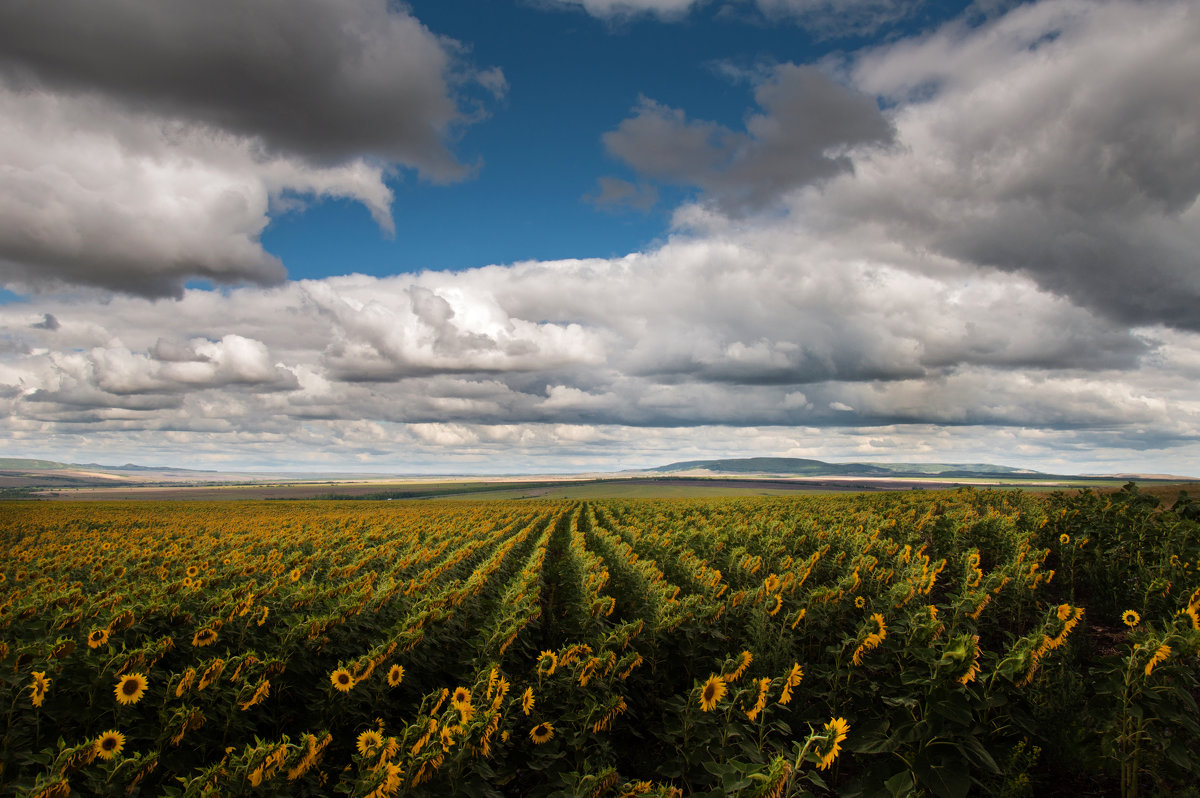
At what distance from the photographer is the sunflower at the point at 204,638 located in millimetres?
7219

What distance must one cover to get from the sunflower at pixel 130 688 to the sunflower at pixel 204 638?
1246 mm

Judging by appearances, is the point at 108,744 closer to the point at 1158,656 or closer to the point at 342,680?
the point at 342,680

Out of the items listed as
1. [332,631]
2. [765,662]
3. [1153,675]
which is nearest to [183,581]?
[332,631]

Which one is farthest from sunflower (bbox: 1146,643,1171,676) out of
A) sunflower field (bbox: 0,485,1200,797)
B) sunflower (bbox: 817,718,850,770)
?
sunflower (bbox: 817,718,850,770)

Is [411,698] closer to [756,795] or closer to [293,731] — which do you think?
[293,731]

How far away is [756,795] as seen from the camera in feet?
12.8

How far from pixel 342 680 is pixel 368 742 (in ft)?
4.85

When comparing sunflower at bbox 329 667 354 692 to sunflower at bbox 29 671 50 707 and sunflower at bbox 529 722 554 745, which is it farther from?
sunflower at bbox 29 671 50 707

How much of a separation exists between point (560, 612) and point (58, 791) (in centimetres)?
1255

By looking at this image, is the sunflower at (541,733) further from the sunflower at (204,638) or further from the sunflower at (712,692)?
the sunflower at (204,638)

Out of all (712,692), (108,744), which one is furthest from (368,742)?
(712,692)

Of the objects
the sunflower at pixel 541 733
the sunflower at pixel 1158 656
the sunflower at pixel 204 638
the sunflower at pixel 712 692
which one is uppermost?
the sunflower at pixel 1158 656

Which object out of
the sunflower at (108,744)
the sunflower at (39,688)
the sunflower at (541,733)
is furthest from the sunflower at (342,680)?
the sunflower at (39,688)

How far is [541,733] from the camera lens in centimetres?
591
